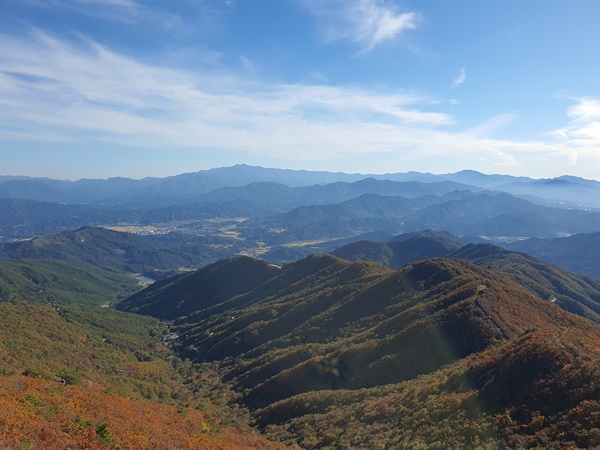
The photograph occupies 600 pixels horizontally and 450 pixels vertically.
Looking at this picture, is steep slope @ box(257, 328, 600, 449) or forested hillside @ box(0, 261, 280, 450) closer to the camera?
forested hillside @ box(0, 261, 280, 450)

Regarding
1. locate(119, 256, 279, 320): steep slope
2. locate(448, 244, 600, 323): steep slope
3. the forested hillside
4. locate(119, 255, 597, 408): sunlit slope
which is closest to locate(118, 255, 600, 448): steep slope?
locate(119, 255, 597, 408): sunlit slope

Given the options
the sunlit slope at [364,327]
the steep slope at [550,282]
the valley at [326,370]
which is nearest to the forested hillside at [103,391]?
the valley at [326,370]

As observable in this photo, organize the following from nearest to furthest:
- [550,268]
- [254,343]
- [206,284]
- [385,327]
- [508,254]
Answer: [385,327] → [254,343] → [206,284] → [550,268] → [508,254]

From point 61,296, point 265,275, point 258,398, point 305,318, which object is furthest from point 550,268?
point 61,296

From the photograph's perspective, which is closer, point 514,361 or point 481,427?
point 481,427

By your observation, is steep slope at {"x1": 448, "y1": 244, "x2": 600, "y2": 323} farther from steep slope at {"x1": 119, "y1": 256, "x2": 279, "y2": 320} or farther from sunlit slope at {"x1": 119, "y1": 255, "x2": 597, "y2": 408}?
steep slope at {"x1": 119, "y1": 256, "x2": 279, "y2": 320}

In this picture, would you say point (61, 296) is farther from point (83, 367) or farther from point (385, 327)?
point (385, 327)

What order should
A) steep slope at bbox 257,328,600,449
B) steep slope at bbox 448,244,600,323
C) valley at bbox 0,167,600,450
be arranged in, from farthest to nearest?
steep slope at bbox 448,244,600,323 < valley at bbox 0,167,600,450 < steep slope at bbox 257,328,600,449

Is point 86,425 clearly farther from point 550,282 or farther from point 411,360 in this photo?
point 550,282

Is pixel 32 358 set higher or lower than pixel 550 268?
higher

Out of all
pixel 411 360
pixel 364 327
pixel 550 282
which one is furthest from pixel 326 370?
pixel 550 282

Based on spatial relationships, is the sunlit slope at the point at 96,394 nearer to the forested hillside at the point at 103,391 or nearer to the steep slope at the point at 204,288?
the forested hillside at the point at 103,391
